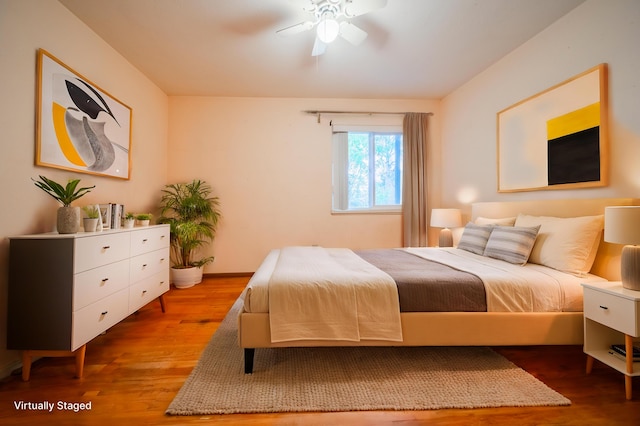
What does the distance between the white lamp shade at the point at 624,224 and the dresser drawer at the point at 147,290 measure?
3297 mm

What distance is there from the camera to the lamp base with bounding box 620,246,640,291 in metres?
1.47

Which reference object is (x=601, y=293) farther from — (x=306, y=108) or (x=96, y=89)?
(x=96, y=89)

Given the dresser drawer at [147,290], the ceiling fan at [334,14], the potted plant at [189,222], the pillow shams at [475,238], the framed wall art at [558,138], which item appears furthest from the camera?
the potted plant at [189,222]

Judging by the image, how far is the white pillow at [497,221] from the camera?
253 cm

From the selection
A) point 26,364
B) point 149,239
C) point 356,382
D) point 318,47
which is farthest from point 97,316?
point 318,47

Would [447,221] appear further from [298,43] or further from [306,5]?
[306,5]

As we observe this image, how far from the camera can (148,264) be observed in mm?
2355

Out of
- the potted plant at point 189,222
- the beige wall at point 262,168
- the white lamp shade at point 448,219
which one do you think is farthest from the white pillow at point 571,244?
the potted plant at point 189,222

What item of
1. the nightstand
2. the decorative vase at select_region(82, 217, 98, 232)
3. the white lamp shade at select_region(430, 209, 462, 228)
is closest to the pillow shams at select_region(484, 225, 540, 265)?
the nightstand

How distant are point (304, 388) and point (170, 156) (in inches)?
143

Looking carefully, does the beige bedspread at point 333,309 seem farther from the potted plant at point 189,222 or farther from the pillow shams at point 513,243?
the potted plant at point 189,222

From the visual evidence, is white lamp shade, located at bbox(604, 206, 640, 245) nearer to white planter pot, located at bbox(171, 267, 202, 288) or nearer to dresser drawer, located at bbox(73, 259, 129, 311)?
dresser drawer, located at bbox(73, 259, 129, 311)

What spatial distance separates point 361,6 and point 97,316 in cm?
276

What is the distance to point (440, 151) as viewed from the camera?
4105mm
